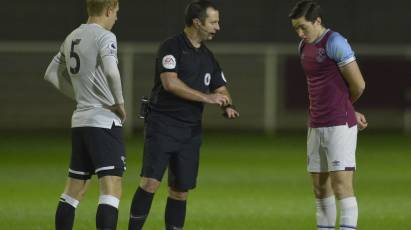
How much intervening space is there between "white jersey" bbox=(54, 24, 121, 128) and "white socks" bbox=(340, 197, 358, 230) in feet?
6.53

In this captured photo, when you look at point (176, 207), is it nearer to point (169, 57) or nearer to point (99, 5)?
point (169, 57)

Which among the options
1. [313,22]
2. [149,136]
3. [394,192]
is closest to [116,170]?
[149,136]

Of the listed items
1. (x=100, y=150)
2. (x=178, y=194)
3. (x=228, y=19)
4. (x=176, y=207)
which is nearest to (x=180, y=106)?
(x=178, y=194)

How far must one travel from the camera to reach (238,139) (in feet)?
73.3

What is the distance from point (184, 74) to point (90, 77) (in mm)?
979

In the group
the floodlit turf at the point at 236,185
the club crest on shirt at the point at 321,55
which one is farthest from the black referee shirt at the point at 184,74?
the floodlit turf at the point at 236,185

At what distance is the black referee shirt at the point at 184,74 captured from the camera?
9.34 metres

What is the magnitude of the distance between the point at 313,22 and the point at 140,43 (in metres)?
17.5

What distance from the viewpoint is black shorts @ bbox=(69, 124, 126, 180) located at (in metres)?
8.75

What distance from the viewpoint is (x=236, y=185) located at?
1477 centimetres

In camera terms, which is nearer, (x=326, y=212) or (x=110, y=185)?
(x=110, y=185)

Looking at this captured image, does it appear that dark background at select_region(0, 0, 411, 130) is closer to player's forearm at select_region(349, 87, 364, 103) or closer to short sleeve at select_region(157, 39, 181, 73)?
short sleeve at select_region(157, 39, 181, 73)

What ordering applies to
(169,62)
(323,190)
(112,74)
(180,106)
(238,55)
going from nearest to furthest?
(112,74) → (169,62) → (180,106) → (323,190) → (238,55)

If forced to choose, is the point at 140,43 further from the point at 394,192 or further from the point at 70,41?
the point at 70,41
